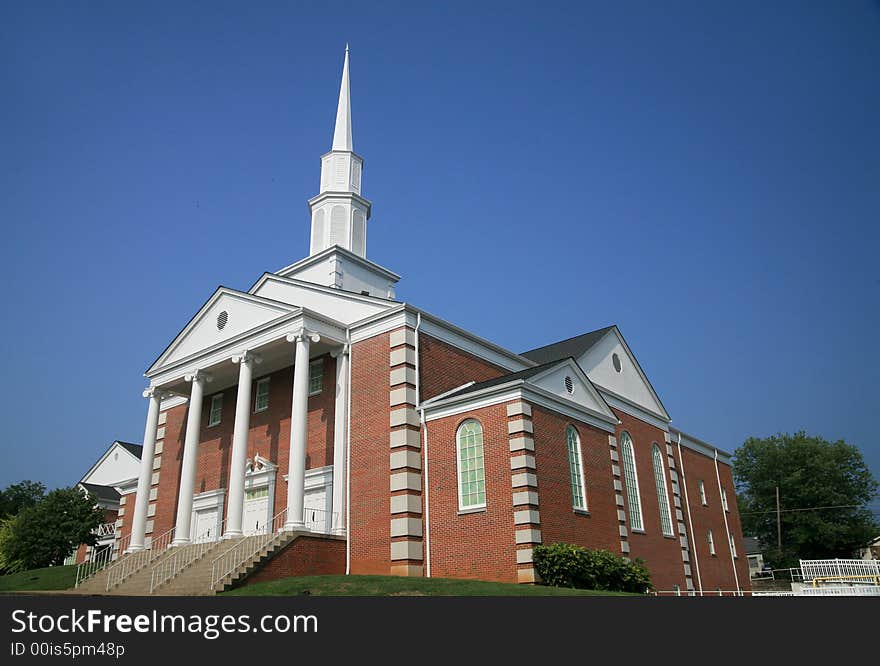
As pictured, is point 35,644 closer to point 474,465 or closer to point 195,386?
point 474,465

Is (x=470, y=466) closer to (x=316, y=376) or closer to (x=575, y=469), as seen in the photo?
(x=575, y=469)

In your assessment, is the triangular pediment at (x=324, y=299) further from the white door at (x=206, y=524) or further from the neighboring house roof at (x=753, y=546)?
the neighboring house roof at (x=753, y=546)

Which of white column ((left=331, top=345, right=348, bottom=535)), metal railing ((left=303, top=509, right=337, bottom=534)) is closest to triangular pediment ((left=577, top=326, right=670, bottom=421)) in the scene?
white column ((left=331, top=345, right=348, bottom=535))

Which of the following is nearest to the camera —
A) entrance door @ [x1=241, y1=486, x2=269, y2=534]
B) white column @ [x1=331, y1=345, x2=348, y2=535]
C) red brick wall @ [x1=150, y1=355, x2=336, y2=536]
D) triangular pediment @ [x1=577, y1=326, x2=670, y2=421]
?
white column @ [x1=331, y1=345, x2=348, y2=535]

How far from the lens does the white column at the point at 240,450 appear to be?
23.2m

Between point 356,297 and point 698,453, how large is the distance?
24.7 m

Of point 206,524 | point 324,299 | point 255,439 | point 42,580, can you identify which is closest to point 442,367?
point 324,299

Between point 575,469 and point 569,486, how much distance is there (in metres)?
1.14

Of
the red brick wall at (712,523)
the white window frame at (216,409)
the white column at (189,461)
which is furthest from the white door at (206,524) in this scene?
the red brick wall at (712,523)

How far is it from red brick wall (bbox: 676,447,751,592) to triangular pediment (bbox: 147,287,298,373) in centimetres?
2474

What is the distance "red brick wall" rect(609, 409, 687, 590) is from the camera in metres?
30.7

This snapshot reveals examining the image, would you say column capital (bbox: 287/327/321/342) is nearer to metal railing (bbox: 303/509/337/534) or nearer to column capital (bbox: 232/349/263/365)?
column capital (bbox: 232/349/263/365)

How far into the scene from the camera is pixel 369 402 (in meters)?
24.8

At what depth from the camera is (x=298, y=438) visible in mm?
23734
